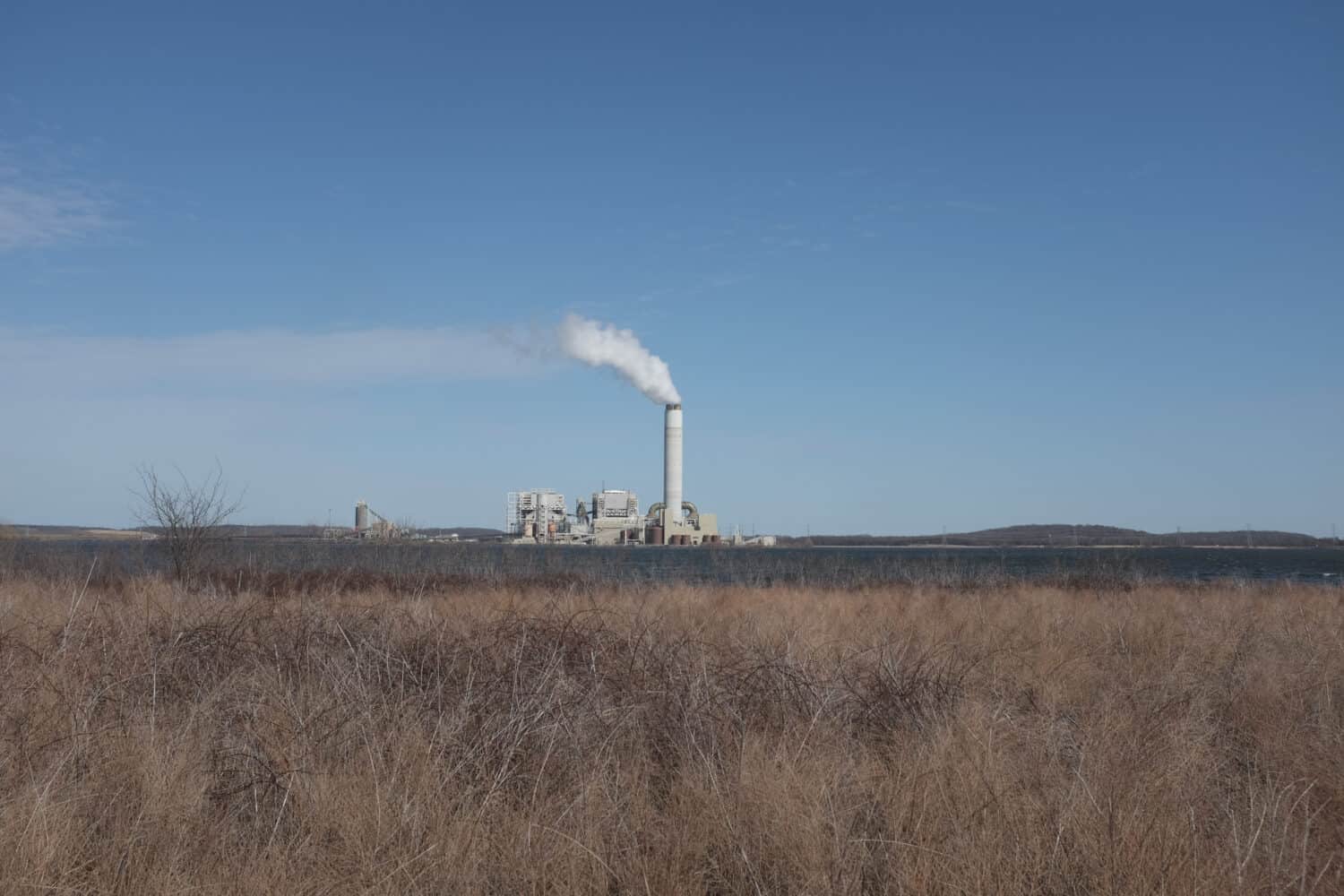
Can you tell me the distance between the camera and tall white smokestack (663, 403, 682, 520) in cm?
12825

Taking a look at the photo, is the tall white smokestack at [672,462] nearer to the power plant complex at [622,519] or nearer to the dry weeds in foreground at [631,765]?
the power plant complex at [622,519]

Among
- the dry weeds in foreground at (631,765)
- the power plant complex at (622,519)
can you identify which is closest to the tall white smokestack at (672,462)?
the power plant complex at (622,519)

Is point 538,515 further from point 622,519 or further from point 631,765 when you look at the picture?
point 631,765

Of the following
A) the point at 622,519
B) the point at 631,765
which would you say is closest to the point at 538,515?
the point at 622,519

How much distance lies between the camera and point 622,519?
15738 cm

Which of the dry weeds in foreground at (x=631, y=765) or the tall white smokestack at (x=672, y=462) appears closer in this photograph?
the dry weeds in foreground at (x=631, y=765)

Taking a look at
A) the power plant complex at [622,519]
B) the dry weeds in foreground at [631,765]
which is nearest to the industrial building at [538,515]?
the power plant complex at [622,519]

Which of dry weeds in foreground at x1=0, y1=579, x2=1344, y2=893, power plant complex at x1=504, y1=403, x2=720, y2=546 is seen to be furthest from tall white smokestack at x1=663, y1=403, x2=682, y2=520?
dry weeds in foreground at x1=0, y1=579, x2=1344, y2=893

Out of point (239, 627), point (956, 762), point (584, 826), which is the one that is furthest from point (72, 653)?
point (956, 762)

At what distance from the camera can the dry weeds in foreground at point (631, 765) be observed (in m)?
4.25

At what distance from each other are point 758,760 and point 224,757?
312 cm

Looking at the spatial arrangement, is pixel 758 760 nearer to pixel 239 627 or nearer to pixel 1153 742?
pixel 1153 742

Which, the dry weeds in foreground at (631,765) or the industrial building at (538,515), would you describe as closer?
the dry weeds in foreground at (631,765)

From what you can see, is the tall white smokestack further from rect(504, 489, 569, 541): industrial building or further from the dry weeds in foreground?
the dry weeds in foreground
